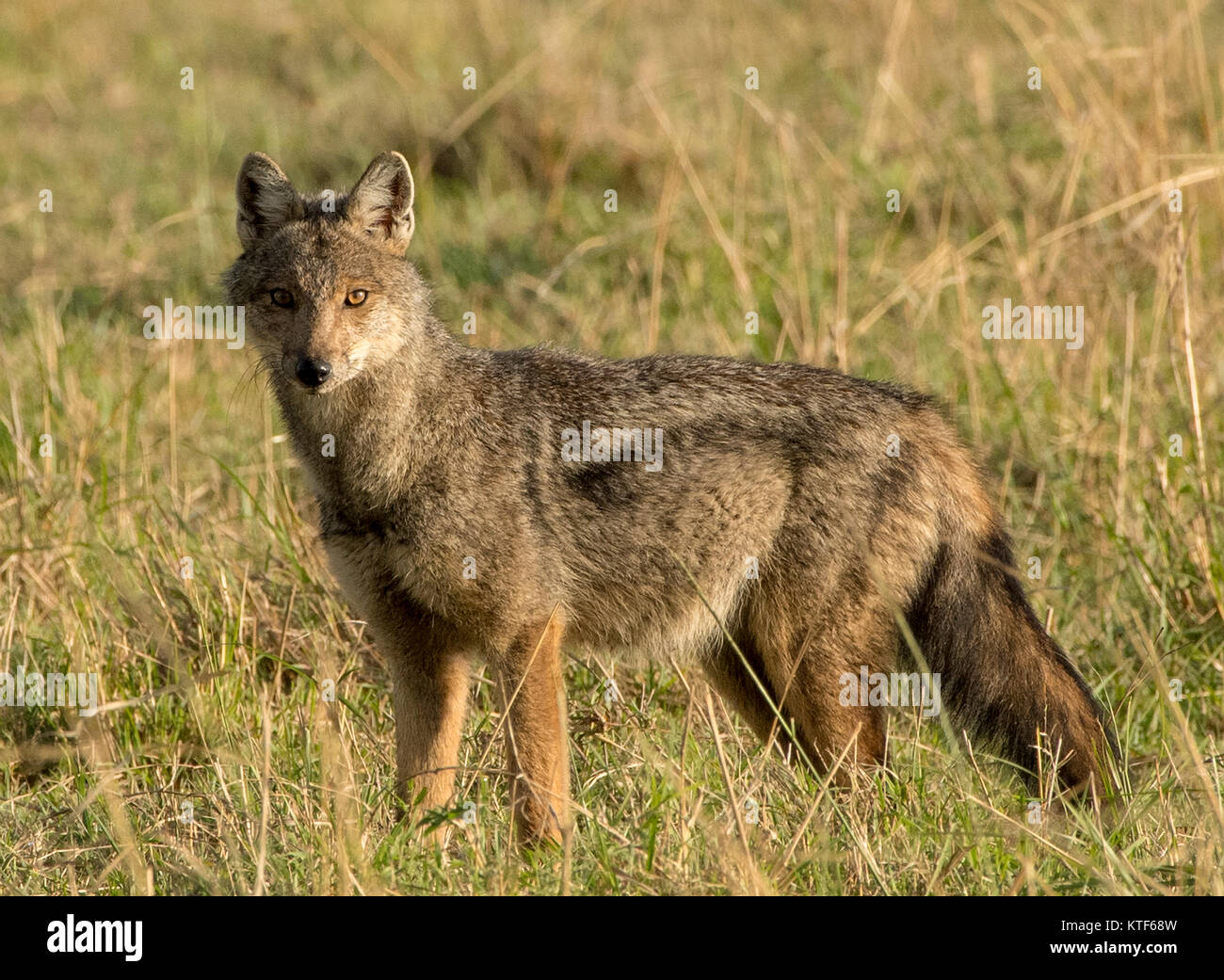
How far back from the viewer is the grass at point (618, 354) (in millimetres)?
4125

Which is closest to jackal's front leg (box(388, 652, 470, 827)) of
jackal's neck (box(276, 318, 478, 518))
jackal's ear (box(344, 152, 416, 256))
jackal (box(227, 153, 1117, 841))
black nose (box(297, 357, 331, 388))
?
jackal (box(227, 153, 1117, 841))

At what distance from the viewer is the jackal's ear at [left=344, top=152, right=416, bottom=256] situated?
4.77 metres

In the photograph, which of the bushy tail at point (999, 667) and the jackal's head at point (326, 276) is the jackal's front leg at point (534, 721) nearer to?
the jackal's head at point (326, 276)

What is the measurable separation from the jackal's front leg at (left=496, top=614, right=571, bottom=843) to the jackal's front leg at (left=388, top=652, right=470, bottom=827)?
22cm

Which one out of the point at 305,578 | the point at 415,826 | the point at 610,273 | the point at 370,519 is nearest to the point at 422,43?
the point at 610,273

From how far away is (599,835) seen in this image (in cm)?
385

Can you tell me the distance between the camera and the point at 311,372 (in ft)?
14.2

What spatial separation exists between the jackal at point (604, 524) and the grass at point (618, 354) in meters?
0.25

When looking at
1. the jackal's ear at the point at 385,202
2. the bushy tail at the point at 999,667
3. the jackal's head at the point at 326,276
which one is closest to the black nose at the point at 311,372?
the jackal's head at the point at 326,276

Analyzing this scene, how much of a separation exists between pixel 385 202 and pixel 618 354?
2660 mm

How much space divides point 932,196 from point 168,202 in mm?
4888

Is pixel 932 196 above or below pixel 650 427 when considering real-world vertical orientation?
above

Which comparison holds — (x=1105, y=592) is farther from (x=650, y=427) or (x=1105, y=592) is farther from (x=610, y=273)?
(x=610, y=273)

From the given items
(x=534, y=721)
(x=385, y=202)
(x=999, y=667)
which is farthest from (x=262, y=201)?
(x=999, y=667)
